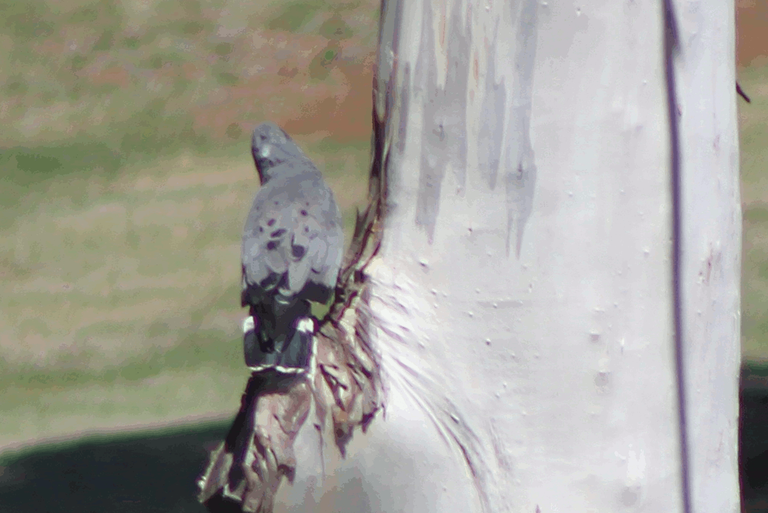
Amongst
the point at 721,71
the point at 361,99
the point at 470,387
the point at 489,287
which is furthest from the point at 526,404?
the point at 361,99

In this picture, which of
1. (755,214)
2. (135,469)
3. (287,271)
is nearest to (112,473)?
(135,469)

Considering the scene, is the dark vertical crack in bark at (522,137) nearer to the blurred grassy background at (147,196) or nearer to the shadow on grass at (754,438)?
the shadow on grass at (754,438)

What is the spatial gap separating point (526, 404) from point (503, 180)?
1.28 feet

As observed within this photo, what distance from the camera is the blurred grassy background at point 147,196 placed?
15.9 feet

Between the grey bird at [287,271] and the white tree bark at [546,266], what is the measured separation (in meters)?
0.11

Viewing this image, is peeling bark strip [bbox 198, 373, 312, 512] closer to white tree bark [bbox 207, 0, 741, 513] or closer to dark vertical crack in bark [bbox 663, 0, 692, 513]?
white tree bark [bbox 207, 0, 741, 513]

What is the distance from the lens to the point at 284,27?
813 cm

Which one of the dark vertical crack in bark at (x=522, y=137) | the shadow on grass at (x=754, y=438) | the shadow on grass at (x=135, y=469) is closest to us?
the dark vertical crack in bark at (x=522, y=137)

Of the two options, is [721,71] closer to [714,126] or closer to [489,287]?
[714,126]

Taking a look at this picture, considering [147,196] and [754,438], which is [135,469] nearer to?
[754,438]

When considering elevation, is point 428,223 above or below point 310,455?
above

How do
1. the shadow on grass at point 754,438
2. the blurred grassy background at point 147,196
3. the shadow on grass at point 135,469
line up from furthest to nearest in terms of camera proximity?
the blurred grassy background at point 147,196
the shadow on grass at point 135,469
the shadow on grass at point 754,438

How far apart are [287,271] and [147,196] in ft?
18.0

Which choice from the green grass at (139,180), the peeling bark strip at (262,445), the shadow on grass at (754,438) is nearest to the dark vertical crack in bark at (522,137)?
the peeling bark strip at (262,445)
